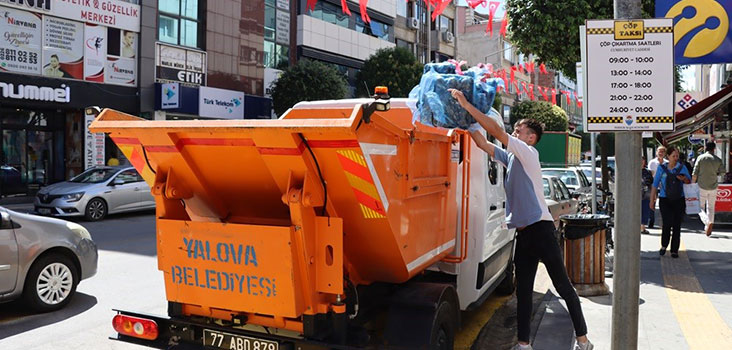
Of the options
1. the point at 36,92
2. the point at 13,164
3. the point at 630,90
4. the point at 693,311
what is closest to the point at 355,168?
the point at 630,90

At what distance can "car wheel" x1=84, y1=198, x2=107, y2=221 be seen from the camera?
14736 millimetres

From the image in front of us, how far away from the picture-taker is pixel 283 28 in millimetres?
29469

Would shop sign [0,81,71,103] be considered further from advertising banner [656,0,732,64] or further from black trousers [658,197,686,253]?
black trousers [658,197,686,253]

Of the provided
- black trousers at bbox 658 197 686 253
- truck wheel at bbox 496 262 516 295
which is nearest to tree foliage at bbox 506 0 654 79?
black trousers at bbox 658 197 686 253

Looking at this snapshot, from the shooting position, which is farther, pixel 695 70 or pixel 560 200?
pixel 695 70

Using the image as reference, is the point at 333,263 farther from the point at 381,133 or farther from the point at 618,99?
the point at 618,99

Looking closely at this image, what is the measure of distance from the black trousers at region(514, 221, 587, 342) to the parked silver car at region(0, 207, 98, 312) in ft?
16.1

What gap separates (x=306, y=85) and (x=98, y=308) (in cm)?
1945

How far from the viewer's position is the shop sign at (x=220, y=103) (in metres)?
23.9

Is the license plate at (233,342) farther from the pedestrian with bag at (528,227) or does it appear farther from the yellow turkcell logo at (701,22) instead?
the yellow turkcell logo at (701,22)

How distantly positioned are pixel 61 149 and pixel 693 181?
19925mm

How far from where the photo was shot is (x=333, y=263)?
3385mm

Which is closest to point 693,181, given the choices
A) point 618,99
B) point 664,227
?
point 664,227

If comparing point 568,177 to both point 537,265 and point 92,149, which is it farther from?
point 92,149
